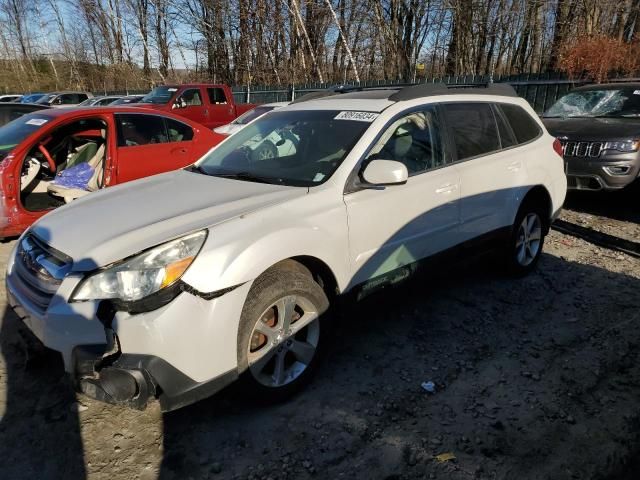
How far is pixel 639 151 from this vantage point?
6.50 m

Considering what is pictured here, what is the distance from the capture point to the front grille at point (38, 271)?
2.52m

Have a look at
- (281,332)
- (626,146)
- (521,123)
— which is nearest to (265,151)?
(281,332)

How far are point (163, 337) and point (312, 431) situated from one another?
97 centimetres

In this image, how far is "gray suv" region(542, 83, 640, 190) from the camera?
21.4 feet

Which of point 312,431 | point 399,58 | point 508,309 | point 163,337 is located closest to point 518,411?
point 312,431

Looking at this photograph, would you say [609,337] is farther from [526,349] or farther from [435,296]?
[435,296]

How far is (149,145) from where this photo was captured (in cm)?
610

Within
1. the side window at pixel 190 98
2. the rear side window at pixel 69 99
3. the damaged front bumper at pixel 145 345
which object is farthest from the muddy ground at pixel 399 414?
the rear side window at pixel 69 99

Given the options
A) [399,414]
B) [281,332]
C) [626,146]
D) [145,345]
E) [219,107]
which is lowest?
[399,414]

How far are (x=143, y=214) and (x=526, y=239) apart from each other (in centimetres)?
346

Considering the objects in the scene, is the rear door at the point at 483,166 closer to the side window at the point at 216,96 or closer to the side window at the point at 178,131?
the side window at the point at 178,131

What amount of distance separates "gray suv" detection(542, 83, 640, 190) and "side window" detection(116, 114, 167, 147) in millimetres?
5445

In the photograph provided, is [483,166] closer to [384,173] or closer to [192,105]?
[384,173]

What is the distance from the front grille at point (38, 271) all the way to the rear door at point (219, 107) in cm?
1129
